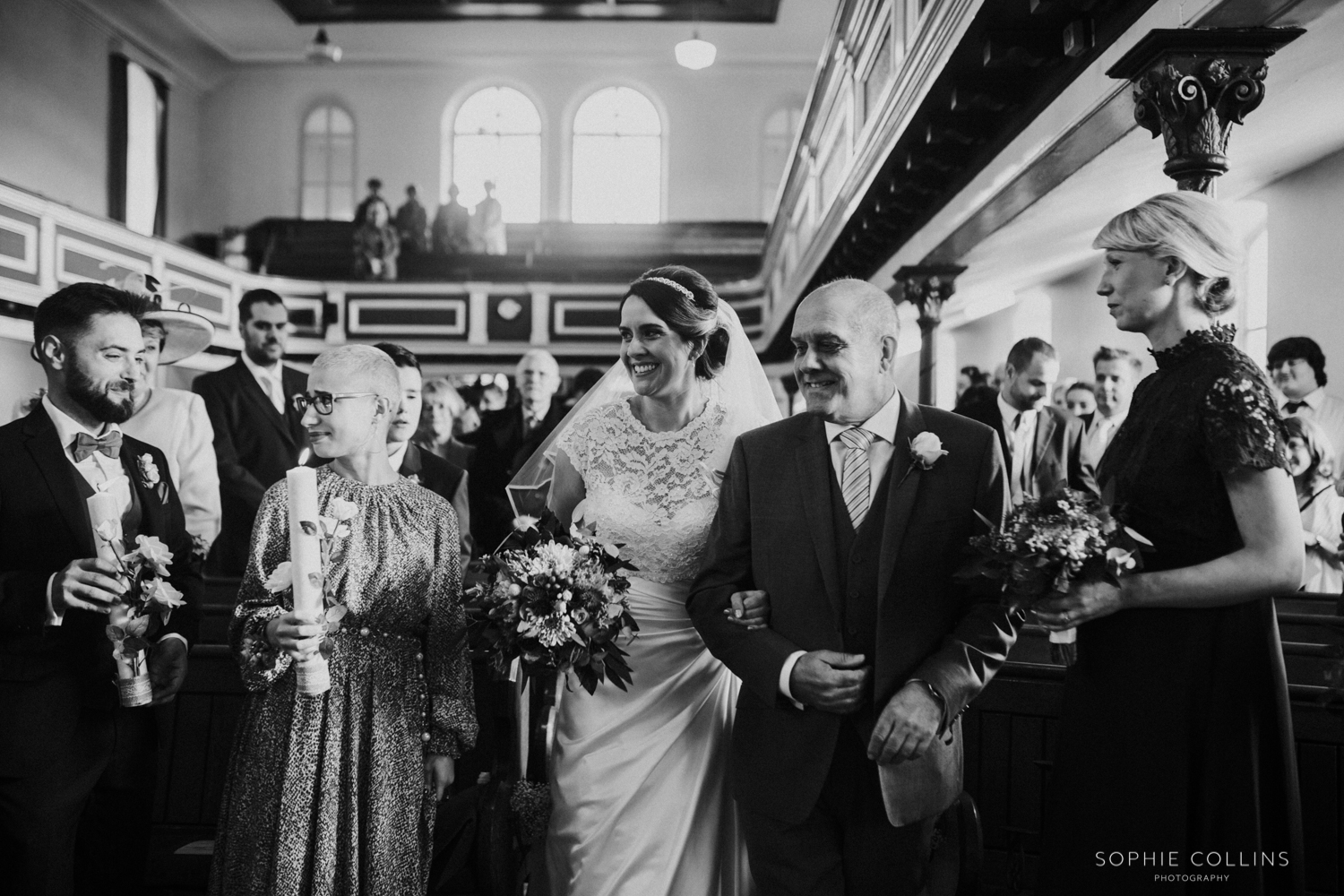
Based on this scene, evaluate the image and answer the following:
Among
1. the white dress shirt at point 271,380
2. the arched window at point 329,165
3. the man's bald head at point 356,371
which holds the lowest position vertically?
the man's bald head at point 356,371

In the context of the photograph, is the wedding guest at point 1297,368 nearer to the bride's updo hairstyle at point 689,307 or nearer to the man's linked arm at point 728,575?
the bride's updo hairstyle at point 689,307

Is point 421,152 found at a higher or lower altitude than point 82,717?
higher

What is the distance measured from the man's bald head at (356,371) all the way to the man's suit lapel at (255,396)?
10.1ft

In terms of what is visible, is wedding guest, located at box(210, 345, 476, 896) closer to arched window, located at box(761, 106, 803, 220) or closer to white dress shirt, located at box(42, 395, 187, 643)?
white dress shirt, located at box(42, 395, 187, 643)

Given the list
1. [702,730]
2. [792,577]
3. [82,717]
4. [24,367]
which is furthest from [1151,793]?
[24,367]

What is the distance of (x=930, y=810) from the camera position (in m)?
2.32

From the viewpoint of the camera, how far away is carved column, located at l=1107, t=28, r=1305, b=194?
10.9 feet

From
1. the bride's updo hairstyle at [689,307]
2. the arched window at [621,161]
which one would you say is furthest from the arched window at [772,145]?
the bride's updo hairstyle at [689,307]

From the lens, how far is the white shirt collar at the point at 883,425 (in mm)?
2441

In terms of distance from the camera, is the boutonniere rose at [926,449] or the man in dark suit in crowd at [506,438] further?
the man in dark suit in crowd at [506,438]

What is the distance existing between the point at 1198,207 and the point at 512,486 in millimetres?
1993

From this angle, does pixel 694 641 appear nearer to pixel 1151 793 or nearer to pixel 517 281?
Result: pixel 1151 793

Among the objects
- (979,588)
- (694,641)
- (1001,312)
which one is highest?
(1001,312)

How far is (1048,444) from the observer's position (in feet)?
19.9
